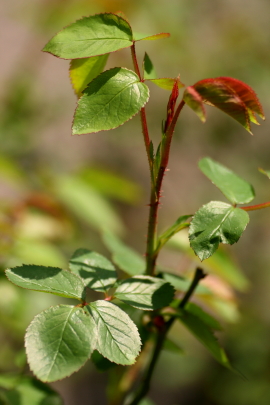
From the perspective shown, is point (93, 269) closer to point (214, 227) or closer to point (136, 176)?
point (214, 227)

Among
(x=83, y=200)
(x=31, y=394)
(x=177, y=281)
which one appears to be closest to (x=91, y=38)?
(x=177, y=281)

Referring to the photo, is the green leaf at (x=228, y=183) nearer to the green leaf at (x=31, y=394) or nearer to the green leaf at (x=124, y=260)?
the green leaf at (x=124, y=260)

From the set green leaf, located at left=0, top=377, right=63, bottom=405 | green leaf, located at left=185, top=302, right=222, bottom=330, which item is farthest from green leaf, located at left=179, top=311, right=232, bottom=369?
green leaf, located at left=0, top=377, right=63, bottom=405

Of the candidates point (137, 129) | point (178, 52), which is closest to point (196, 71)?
point (178, 52)

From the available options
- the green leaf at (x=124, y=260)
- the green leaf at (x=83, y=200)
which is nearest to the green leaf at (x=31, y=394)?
the green leaf at (x=124, y=260)

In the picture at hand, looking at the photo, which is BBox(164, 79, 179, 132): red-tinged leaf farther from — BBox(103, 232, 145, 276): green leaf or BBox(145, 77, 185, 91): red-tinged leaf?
BBox(103, 232, 145, 276): green leaf

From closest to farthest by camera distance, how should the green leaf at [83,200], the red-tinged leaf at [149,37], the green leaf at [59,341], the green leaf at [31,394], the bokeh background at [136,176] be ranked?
the green leaf at [59,341]
the red-tinged leaf at [149,37]
the green leaf at [31,394]
the bokeh background at [136,176]
the green leaf at [83,200]

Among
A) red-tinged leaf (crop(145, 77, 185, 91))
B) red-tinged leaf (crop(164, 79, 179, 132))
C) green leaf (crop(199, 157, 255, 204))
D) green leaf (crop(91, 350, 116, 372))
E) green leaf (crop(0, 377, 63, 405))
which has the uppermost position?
red-tinged leaf (crop(145, 77, 185, 91))
